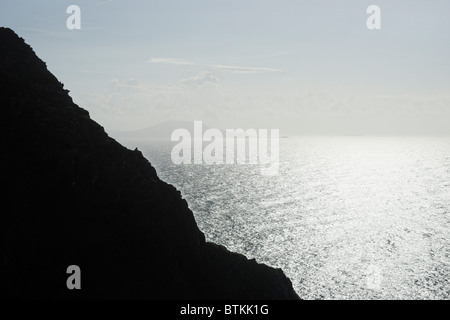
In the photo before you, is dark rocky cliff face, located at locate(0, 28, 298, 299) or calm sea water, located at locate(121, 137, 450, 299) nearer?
dark rocky cliff face, located at locate(0, 28, 298, 299)

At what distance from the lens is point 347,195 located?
7106 inches

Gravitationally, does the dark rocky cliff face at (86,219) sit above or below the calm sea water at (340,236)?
above

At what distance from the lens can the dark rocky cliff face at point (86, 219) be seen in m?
36.6

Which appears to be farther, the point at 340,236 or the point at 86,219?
the point at 340,236

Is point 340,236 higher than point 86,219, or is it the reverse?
point 86,219

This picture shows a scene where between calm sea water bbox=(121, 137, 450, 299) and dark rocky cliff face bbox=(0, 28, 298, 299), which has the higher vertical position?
dark rocky cliff face bbox=(0, 28, 298, 299)

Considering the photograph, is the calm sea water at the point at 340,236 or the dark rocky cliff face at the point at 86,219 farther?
the calm sea water at the point at 340,236

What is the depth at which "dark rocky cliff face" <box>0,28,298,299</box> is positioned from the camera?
36562 millimetres

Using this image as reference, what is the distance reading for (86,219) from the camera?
39656mm

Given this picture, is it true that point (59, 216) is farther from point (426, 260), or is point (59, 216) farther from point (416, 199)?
point (416, 199)
